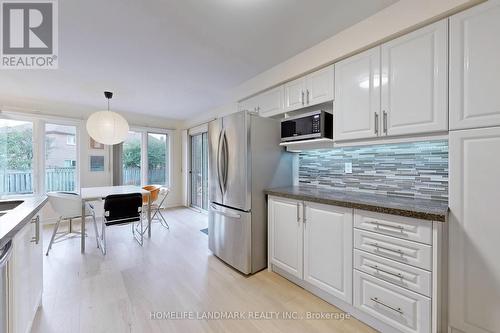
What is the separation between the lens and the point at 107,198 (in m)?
2.78

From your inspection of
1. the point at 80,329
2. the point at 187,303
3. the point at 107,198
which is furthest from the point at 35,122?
the point at 187,303

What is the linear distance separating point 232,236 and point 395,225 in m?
1.63

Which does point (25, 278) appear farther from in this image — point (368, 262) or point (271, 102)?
point (271, 102)

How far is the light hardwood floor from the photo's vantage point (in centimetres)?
161

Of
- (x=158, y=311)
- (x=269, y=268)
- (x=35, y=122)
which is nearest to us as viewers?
(x=158, y=311)

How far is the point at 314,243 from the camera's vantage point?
6.34 ft

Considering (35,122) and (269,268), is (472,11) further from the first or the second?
(35,122)

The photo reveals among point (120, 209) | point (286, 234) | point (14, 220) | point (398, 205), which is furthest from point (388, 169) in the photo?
point (120, 209)

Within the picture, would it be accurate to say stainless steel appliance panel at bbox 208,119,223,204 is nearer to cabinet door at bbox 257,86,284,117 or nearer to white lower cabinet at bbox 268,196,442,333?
cabinet door at bbox 257,86,284,117

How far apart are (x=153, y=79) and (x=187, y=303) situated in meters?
2.84

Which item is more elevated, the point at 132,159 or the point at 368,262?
the point at 132,159

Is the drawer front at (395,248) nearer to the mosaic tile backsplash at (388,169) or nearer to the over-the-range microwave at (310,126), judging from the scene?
the mosaic tile backsplash at (388,169)

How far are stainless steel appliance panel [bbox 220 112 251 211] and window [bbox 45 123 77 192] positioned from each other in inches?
149

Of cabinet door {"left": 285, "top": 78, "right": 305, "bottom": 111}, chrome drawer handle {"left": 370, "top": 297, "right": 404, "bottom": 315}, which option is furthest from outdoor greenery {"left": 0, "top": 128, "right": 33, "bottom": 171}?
chrome drawer handle {"left": 370, "top": 297, "right": 404, "bottom": 315}
